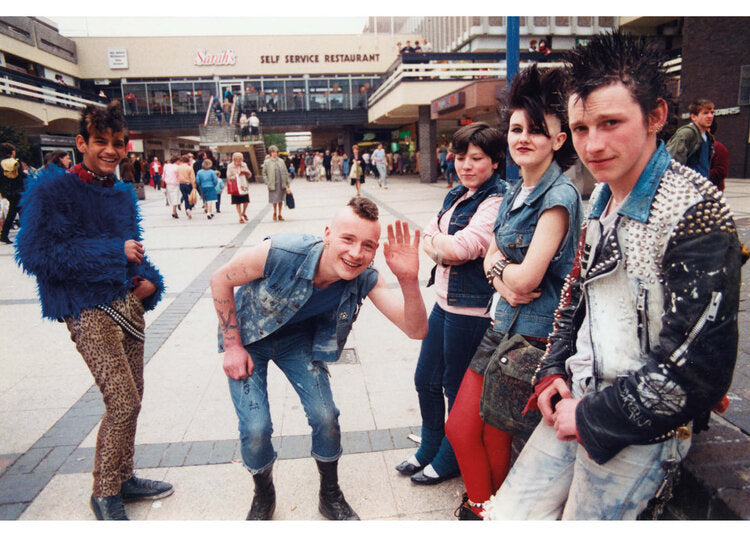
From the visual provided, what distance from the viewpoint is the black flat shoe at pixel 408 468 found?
281 centimetres

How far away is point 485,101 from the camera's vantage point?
1559cm

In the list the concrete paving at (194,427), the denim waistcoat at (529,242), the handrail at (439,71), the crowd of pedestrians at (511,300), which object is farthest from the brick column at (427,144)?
the denim waistcoat at (529,242)

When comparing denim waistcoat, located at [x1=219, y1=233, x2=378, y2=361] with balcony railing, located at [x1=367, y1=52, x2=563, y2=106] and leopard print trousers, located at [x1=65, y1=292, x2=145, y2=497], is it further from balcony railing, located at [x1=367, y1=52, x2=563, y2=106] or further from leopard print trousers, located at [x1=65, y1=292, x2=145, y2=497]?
balcony railing, located at [x1=367, y1=52, x2=563, y2=106]

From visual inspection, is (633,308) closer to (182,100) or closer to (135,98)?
(182,100)

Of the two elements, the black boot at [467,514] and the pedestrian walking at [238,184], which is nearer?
the black boot at [467,514]

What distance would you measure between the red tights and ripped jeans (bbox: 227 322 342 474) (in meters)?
0.59

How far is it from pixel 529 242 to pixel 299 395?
1274 millimetres

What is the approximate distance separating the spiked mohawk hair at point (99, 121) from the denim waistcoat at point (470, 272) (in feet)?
5.55

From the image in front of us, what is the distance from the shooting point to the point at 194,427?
335cm

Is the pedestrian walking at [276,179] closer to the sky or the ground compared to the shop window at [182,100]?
closer to the ground

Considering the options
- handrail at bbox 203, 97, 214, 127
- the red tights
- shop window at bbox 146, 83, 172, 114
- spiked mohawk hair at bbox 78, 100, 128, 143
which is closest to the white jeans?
the red tights

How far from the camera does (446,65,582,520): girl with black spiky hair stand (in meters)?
1.95

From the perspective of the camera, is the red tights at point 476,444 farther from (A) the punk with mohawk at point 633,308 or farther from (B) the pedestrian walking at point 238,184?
(B) the pedestrian walking at point 238,184

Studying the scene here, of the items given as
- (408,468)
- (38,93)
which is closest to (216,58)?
(38,93)
